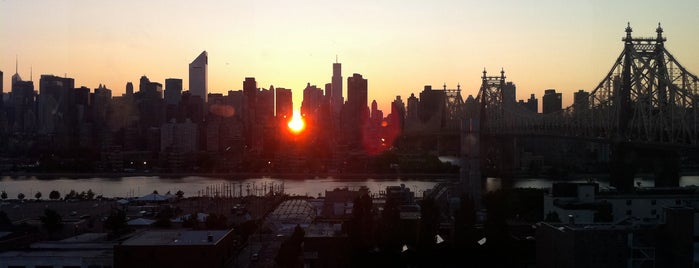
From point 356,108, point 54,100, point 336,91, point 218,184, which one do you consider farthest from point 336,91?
point 218,184

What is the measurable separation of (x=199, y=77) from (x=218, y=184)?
7.91 metres

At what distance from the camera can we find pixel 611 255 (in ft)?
10.5

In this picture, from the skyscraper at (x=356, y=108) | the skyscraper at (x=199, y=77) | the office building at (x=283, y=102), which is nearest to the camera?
the skyscraper at (x=199, y=77)

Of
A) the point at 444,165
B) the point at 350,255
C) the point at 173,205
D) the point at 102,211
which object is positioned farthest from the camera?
the point at 444,165

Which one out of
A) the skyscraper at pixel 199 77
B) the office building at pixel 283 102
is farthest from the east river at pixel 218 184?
the office building at pixel 283 102

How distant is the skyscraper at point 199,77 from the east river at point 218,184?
3.64m

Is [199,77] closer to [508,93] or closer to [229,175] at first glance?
[229,175]

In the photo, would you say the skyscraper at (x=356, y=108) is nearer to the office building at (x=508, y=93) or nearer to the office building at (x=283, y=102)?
the office building at (x=283, y=102)

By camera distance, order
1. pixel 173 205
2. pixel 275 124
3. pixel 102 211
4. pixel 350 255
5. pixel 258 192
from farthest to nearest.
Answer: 1. pixel 275 124
2. pixel 258 192
3. pixel 173 205
4. pixel 102 211
5. pixel 350 255

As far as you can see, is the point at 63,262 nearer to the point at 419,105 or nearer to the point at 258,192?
the point at 258,192

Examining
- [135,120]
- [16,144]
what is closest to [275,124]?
[135,120]

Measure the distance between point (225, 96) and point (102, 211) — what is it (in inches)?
547

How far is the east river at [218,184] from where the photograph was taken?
37.8 ft

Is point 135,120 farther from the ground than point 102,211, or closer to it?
farther from the ground
